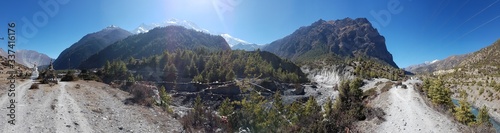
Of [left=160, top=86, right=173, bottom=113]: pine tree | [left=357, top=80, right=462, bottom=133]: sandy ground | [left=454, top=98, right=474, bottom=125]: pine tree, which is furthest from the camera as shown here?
[left=160, top=86, right=173, bottom=113]: pine tree

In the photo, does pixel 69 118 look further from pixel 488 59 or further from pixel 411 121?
pixel 488 59

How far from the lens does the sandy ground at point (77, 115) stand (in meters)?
18.5

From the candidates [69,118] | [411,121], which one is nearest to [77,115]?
[69,118]

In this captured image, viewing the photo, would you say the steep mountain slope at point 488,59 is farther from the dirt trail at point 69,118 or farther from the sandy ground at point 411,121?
the dirt trail at point 69,118

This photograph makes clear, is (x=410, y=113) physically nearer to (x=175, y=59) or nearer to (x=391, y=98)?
(x=391, y=98)

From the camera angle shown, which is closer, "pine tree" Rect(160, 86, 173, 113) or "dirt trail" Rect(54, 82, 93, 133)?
"dirt trail" Rect(54, 82, 93, 133)

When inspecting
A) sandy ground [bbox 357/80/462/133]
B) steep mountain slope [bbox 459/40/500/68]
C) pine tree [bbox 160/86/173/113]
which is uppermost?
steep mountain slope [bbox 459/40/500/68]

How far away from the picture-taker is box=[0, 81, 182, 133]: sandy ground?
18500 millimetres

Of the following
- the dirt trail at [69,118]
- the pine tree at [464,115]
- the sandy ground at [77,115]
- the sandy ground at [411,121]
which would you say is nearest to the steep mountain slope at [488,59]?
the sandy ground at [411,121]

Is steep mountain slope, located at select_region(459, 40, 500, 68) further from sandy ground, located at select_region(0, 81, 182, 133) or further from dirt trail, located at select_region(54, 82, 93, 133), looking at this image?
dirt trail, located at select_region(54, 82, 93, 133)

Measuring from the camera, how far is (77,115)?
22078 mm

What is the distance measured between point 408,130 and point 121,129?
928 inches

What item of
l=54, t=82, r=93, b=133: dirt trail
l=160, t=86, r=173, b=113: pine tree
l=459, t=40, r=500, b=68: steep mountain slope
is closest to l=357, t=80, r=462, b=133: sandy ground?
l=160, t=86, r=173, b=113: pine tree

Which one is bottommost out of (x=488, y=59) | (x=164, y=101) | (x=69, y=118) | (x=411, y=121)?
(x=411, y=121)
